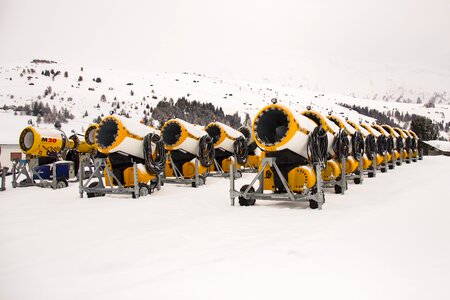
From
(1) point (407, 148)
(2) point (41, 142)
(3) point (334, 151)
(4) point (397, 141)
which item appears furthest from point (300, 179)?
(1) point (407, 148)

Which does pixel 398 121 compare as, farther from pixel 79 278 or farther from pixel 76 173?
pixel 79 278

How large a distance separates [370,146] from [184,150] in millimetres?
7085

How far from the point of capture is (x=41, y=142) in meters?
14.2

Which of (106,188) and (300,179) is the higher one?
(300,179)

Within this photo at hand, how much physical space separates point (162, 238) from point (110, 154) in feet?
19.1

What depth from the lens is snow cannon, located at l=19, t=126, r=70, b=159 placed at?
46.2 ft

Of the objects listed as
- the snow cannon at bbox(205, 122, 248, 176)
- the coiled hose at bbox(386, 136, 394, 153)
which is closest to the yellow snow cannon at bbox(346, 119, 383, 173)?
the coiled hose at bbox(386, 136, 394, 153)

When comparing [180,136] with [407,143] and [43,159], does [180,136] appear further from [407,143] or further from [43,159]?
[407,143]

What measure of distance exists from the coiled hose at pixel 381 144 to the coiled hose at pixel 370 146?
1808mm

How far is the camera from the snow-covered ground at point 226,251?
385cm

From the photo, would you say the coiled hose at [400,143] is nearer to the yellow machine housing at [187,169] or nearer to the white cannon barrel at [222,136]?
the white cannon barrel at [222,136]

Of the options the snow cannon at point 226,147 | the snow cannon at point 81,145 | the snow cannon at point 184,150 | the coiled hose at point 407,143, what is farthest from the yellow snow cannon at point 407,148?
the snow cannon at point 81,145
